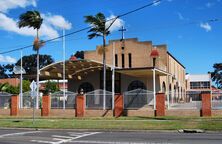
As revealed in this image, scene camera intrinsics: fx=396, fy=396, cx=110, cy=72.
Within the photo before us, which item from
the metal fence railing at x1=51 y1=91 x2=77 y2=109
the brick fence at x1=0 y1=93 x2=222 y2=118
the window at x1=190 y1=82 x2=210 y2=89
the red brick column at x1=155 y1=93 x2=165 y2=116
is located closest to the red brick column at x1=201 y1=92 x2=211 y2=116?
the brick fence at x1=0 y1=93 x2=222 y2=118

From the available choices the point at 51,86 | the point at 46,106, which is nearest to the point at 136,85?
the point at 46,106

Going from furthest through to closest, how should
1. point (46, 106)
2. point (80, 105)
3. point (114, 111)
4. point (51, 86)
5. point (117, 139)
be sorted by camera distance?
1. point (51, 86)
2. point (46, 106)
3. point (80, 105)
4. point (114, 111)
5. point (117, 139)

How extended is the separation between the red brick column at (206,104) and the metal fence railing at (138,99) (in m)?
4.80

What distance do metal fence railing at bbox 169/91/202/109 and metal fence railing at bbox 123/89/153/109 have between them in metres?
1.93

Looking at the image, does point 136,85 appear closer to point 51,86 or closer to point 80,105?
point 80,105

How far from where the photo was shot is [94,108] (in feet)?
118

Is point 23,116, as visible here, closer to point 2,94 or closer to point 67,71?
point 2,94

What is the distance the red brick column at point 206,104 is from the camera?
31719 mm

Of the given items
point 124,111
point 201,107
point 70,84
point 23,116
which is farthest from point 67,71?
point 201,107

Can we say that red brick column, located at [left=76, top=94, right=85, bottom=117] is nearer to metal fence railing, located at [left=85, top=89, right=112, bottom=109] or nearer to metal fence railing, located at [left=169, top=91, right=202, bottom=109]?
metal fence railing, located at [left=85, top=89, right=112, bottom=109]

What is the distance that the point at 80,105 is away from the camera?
3631 cm

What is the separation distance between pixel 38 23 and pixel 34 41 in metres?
1.98

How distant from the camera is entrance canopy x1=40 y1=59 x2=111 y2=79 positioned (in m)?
44.3

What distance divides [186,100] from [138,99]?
13.8 ft
